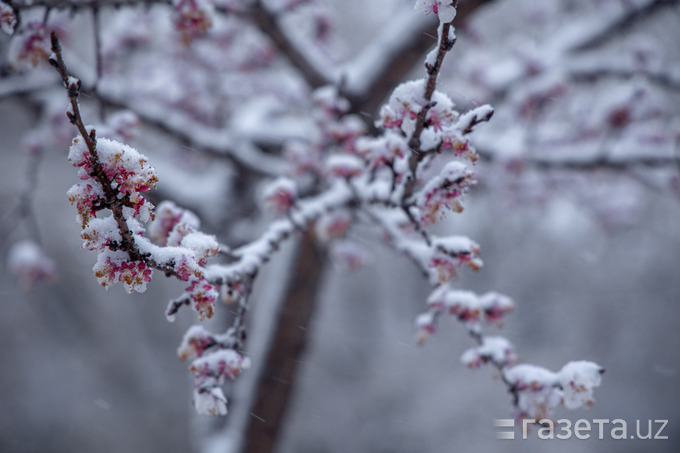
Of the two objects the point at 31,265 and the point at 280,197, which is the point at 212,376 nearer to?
the point at 280,197

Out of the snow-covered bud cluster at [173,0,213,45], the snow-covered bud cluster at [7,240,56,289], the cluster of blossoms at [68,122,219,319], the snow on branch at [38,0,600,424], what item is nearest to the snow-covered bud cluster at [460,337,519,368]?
the snow on branch at [38,0,600,424]

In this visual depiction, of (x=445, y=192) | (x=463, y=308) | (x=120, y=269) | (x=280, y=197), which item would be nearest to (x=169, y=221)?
(x=120, y=269)

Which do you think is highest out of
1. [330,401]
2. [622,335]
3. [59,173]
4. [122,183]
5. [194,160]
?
[59,173]

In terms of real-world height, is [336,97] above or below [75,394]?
above

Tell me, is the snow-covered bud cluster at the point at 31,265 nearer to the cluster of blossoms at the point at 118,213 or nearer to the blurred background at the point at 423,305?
the blurred background at the point at 423,305

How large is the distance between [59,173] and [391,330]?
854cm

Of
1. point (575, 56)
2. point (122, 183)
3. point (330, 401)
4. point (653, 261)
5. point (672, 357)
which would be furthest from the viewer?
point (653, 261)

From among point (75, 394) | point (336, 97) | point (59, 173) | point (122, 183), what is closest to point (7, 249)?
point (59, 173)

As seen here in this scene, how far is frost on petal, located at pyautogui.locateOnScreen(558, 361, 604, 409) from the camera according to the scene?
3.21 ft

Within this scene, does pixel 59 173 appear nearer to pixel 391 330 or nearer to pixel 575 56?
pixel 391 330

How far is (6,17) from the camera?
1.09 metres

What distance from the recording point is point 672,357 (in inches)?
353

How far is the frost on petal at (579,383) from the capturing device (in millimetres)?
977

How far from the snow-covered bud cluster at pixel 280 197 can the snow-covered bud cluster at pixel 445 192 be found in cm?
55
